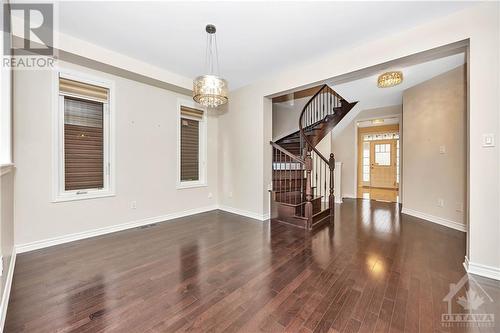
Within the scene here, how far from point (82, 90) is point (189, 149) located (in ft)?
6.63

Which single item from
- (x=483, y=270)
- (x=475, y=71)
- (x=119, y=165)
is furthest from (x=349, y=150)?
(x=119, y=165)

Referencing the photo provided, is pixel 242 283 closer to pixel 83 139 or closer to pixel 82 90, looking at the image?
pixel 83 139

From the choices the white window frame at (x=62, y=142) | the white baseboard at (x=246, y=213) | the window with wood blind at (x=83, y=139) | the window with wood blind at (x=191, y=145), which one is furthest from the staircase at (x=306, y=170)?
the window with wood blind at (x=83, y=139)

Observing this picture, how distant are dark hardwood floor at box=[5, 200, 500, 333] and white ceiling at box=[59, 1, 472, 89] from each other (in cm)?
274

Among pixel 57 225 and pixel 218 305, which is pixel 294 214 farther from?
pixel 57 225

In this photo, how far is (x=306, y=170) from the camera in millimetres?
3621

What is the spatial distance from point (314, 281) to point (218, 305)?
3.05 feet

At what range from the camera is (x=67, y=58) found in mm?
2826

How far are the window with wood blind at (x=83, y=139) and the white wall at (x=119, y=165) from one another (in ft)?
0.38

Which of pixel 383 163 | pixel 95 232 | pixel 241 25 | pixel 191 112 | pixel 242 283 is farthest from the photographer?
pixel 383 163

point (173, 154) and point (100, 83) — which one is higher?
point (100, 83)

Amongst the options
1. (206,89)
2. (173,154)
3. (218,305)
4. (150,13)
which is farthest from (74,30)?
(218,305)

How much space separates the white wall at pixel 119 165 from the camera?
8.55ft

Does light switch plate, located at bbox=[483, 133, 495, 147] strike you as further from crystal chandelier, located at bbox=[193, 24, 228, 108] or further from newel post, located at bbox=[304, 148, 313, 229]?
crystal chandelier, located at bbox=[193, 24, 228, 108]
